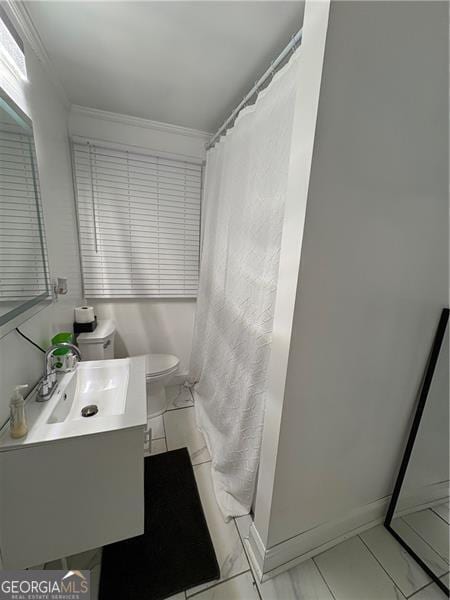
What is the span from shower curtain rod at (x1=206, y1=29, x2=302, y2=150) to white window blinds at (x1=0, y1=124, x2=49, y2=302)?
1052 mm

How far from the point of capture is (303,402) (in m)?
0.82

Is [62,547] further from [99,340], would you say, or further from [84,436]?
[99,340]

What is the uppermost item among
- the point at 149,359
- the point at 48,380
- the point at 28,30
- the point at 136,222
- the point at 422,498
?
the point at 28,30

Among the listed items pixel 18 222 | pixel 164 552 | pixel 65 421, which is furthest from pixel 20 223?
pixel 164 552

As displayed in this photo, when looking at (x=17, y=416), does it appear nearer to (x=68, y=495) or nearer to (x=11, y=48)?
(x=68, y=495)

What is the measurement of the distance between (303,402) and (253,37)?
1588mm

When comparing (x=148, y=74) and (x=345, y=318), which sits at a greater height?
(x=148, y=74)

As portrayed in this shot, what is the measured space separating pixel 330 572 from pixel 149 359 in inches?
61.9

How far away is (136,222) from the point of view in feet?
6.15

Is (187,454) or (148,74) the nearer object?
(148,74)

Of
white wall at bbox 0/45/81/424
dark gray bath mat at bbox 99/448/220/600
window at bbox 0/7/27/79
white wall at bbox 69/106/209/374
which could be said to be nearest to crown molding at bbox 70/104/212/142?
white wall at bbox 69/106/209/374

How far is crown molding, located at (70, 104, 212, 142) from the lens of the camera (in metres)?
1.60

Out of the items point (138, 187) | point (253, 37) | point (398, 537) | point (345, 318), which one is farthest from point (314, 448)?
point (138, 187)

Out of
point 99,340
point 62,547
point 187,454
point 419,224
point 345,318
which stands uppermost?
point 419,224
